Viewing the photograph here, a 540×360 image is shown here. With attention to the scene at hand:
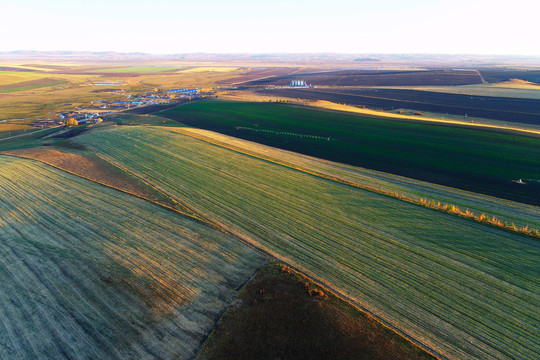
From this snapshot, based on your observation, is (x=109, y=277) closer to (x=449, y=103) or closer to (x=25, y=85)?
(x=449, y=103)

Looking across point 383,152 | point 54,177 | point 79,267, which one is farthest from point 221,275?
point 383,152

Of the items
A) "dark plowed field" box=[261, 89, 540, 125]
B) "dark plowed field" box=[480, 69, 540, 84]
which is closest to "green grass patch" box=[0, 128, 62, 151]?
"dark plowed field" box=[261, 89, 540, 125]

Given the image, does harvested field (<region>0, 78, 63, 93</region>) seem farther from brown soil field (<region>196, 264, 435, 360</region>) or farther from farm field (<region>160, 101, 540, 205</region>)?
brown soil field (<region>196, 264, 435, 360</region>)

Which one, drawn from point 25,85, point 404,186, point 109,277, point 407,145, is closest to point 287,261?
point 109,277

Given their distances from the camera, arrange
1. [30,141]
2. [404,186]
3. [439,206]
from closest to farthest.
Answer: [439,206] < [404,186] < [30,141]

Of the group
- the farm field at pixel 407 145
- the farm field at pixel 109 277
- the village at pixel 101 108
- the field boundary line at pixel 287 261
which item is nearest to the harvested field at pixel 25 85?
the village at pixel 101 108

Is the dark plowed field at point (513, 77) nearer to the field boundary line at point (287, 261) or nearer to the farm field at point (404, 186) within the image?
the farm field at point (404, 186)
